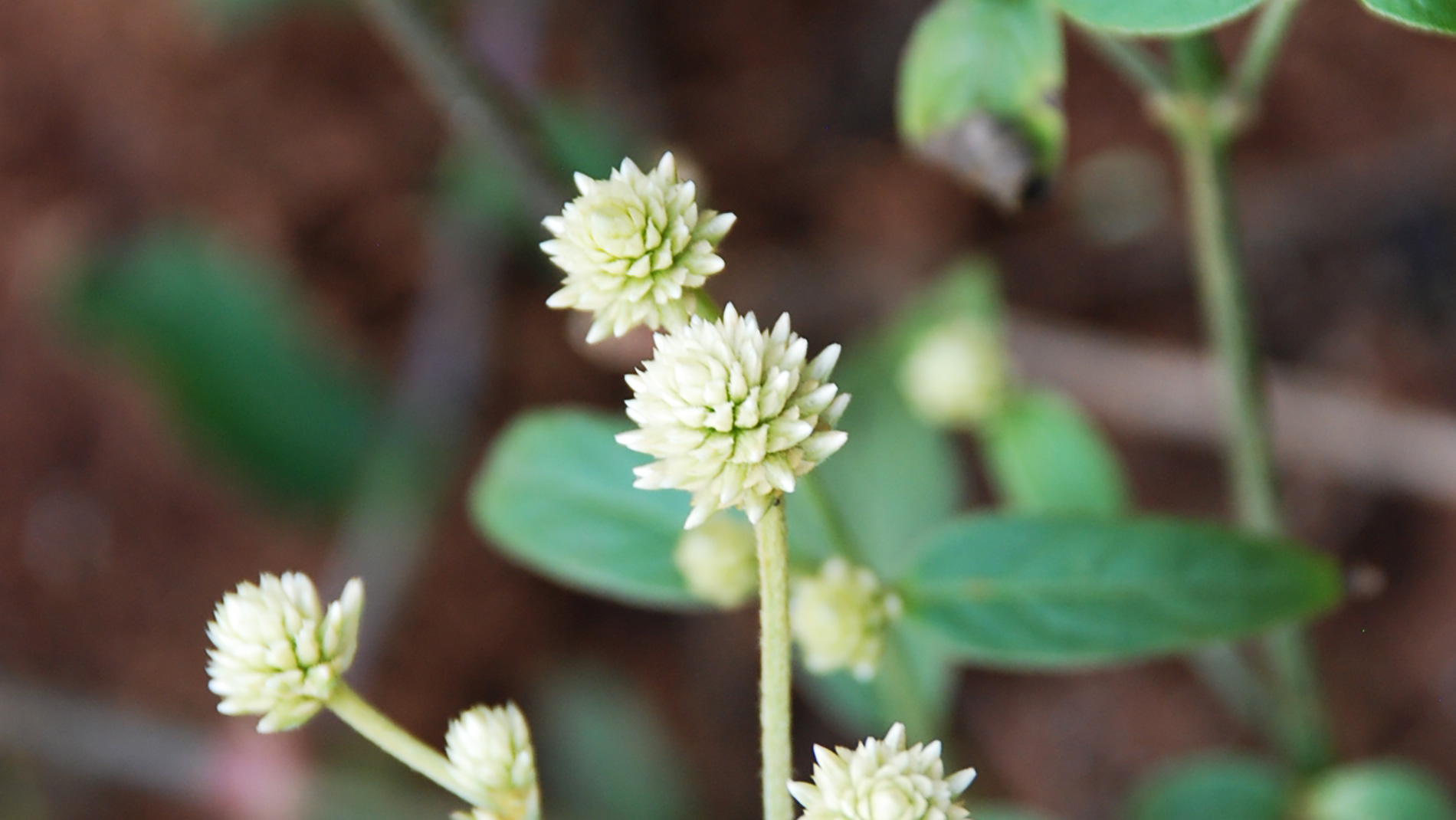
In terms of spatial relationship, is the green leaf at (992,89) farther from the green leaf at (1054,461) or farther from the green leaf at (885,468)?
the green leaf at (885,468)

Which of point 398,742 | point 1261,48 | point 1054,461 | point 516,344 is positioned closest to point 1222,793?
point 1054,461

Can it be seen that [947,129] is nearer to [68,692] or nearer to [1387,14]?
[1387,14]

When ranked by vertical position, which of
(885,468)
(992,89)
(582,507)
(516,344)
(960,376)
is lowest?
(582,507)

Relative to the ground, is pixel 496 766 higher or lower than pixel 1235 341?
lower

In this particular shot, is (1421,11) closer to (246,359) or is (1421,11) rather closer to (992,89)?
(992,89)

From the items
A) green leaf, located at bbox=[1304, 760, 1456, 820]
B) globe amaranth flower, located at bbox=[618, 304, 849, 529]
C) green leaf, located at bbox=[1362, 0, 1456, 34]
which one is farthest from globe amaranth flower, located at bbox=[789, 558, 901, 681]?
green leaf, located at bbox=[1304, 760, 1456, 820]

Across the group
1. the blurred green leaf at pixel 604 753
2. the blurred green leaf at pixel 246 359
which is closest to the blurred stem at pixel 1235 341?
the blurred green leaf at pixel 604 753

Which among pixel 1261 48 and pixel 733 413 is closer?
pixel 733 413

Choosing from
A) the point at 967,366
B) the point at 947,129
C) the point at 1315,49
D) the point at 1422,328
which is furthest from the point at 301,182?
the point at 1422,328
